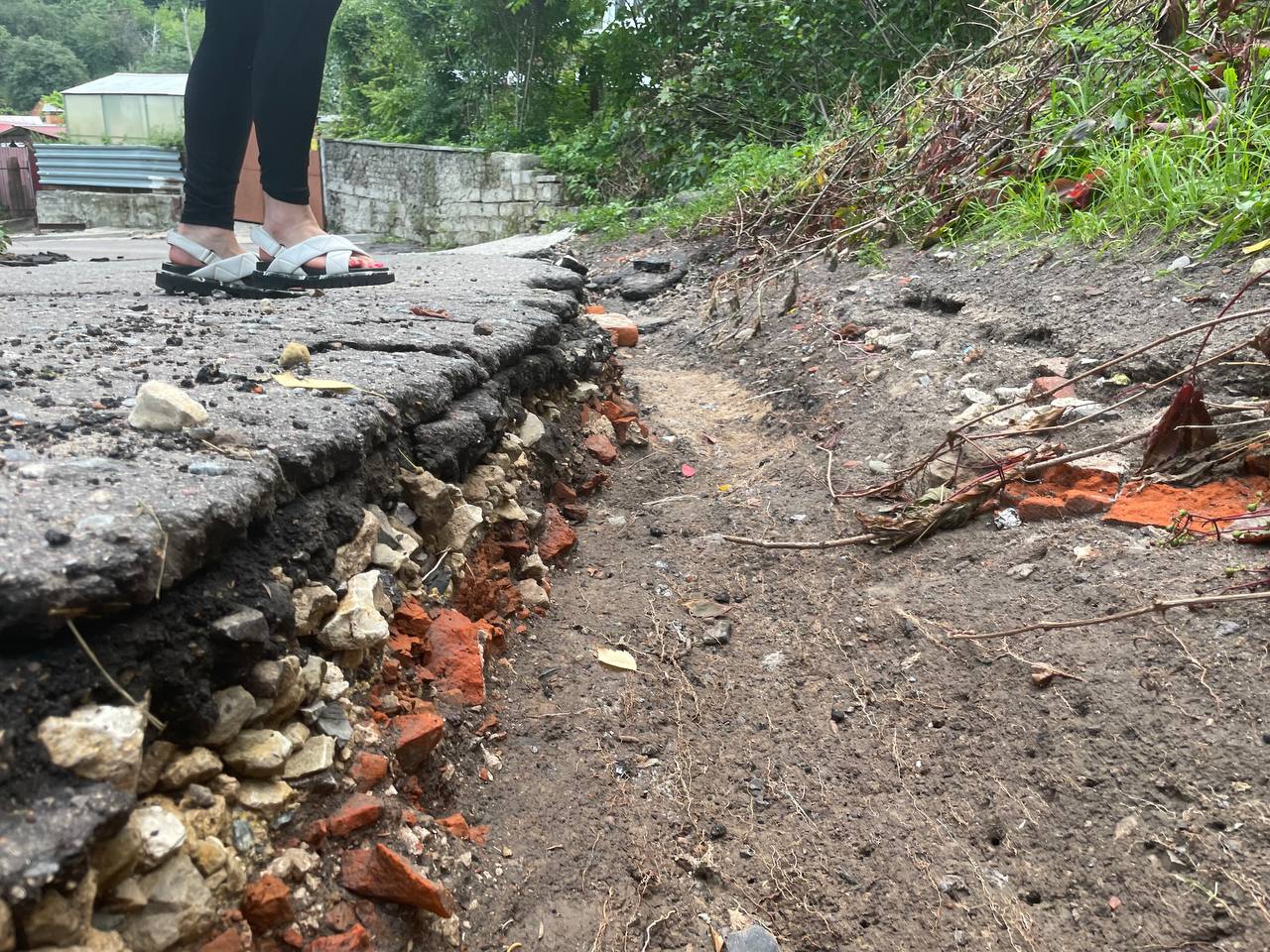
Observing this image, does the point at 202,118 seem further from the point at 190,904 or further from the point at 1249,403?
the point at 1249,403

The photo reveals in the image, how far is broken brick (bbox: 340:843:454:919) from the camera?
44.8 inches

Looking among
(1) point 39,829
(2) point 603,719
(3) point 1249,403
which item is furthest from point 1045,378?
(1) point 39,829

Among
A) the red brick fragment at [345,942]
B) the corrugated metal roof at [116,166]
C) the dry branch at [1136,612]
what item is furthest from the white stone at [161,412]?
the corrugated metal roof at [116,166]

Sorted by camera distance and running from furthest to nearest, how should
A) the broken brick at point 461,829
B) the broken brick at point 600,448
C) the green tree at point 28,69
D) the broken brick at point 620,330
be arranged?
1. the green tree at point 28,69
2. the broken brick at point 620,330
3. the broken brick at point 600,448
4. the broken brick at point 461,829

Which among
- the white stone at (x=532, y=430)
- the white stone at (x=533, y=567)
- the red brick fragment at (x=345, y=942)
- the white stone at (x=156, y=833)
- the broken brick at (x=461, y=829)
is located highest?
the white stone at (x=156, y=833)

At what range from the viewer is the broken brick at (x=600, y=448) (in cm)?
287

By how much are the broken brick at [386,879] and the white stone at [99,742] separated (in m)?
0.32

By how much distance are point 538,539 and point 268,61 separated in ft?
5.24

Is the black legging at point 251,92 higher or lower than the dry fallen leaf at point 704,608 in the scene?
higher

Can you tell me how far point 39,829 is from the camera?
80 centimetres

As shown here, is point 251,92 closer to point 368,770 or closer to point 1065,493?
point 368,770

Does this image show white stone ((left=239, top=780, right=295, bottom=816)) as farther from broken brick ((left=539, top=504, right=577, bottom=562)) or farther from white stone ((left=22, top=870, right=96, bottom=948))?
broken brick ((left=539, top=504, right=577, bottom=562))

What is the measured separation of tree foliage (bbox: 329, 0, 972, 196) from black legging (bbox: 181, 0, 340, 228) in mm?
4445

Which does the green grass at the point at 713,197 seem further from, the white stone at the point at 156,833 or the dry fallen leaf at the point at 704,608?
the white stone at the point at 156,833
